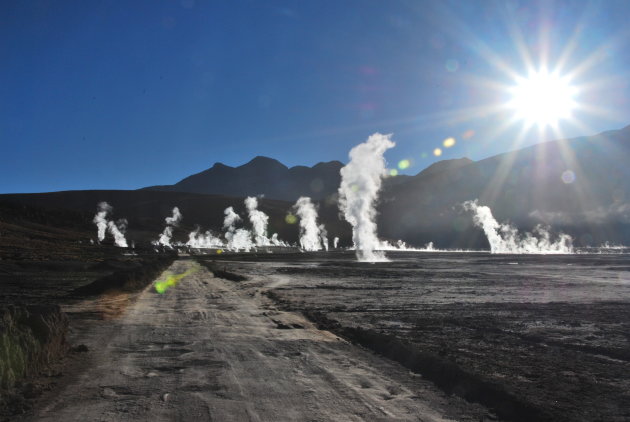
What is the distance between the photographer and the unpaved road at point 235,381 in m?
6.65

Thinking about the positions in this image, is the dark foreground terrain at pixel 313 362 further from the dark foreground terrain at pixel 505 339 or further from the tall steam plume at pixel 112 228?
the tall steam plume at pixel 112 228

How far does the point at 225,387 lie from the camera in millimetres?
7828

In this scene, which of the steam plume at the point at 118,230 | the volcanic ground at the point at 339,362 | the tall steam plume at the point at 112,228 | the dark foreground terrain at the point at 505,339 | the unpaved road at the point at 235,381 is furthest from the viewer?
the steam plume at the point at 118,230

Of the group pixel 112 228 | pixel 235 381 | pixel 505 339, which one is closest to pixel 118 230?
pixel 112 228

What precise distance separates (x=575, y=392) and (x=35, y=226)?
12936cm

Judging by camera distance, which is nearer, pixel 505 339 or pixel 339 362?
pixel 339 362

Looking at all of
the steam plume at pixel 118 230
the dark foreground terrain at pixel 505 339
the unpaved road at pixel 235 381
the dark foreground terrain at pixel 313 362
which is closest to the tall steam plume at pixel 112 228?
the steam plume at pixel 118 230

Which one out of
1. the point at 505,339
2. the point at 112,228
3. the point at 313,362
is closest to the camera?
the point at 313,362

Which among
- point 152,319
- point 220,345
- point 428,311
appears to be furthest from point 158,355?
point 428,311

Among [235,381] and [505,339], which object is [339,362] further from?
[505,339]

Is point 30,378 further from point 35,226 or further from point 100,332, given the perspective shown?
point 35,226

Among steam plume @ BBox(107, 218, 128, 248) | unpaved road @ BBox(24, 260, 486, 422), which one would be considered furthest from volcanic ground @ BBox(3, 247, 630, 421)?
steam plume @ BBox(107, 218, 128, 248)

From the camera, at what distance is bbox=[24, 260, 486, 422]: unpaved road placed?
6652 mm

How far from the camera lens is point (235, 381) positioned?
8.24 metres
